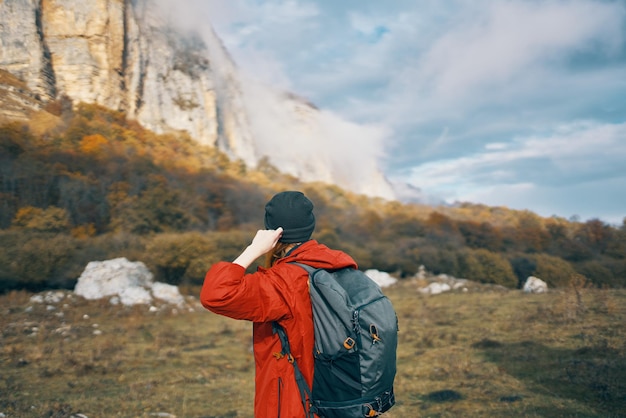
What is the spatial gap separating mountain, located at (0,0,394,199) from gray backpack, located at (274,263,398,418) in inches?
848

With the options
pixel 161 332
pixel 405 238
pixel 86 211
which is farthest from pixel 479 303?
pixel 86 211

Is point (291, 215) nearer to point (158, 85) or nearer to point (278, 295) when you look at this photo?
point (278, 295)

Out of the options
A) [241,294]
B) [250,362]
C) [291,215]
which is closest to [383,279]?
[250,362]

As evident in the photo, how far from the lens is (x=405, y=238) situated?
97.7ft

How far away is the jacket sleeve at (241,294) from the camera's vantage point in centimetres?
155

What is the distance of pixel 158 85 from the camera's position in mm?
43031

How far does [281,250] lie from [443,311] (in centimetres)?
1194

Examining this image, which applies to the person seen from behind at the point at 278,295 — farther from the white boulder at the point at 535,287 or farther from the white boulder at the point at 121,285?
the white boulder at the point at 535,287

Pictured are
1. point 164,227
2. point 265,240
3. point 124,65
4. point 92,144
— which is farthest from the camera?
point 124,65

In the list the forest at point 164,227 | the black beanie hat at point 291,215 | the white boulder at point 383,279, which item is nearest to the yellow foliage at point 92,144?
the forest at point 164,227

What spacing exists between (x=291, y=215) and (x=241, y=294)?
0.45 meters

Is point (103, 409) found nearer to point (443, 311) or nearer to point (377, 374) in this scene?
point (377, 374)

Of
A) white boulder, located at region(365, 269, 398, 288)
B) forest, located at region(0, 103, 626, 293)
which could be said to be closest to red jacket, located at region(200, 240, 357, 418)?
forest, located at region(0, 103, 626, 293)

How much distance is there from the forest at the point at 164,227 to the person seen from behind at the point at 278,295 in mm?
11585
